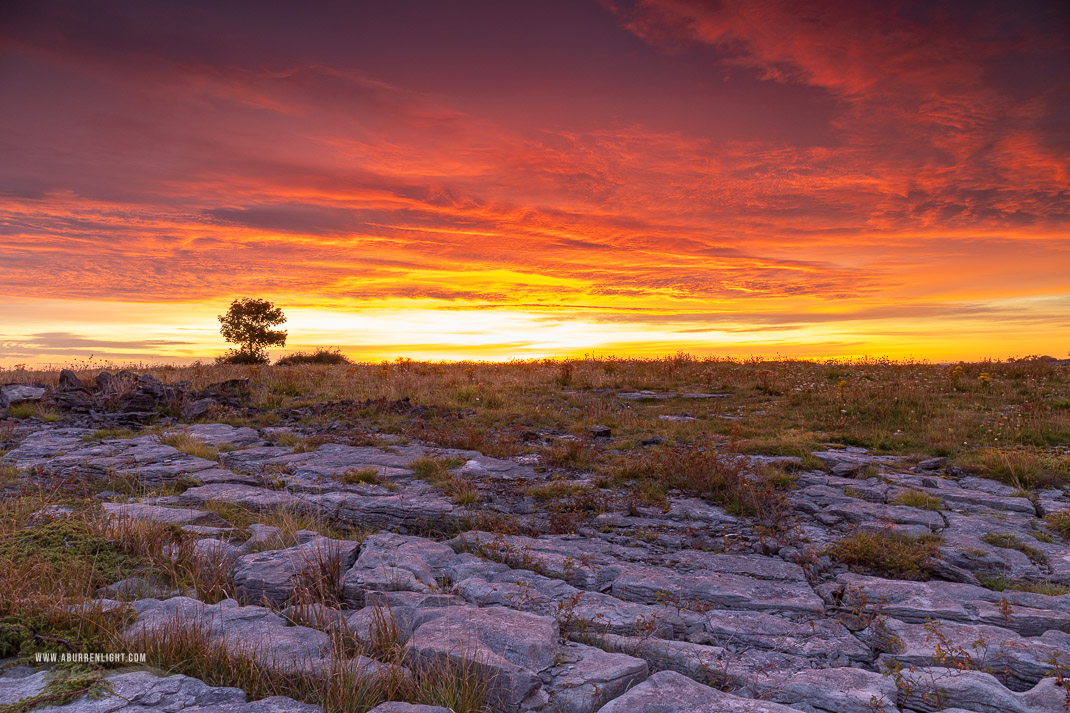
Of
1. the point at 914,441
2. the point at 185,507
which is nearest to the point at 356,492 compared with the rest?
the point at 185,507

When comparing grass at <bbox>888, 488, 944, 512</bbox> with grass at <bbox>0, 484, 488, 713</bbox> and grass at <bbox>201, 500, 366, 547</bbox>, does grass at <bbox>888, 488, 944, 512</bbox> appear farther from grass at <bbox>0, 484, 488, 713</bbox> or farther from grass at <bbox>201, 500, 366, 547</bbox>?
grass at <bbox>201, 500, 366, 547</bbox>

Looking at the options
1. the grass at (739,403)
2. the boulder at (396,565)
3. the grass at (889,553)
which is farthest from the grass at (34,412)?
the grass at (889,553)

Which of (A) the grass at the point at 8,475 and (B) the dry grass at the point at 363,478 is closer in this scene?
(A) the grass at the point at 8,475

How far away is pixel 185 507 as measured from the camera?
7.11 m

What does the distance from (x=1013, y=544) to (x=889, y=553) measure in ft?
4.81

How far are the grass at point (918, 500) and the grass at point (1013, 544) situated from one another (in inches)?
35.6

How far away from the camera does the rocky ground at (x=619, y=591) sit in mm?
3557

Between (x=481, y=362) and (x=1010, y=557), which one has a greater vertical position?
(x=481, y=362)

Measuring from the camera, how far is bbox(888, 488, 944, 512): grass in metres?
7.38

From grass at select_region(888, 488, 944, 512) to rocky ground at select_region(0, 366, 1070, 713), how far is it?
0.03 meters

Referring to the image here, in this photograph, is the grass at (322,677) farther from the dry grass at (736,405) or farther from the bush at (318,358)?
the bush at (318,358)

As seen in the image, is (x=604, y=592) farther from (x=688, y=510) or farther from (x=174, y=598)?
(x=174, y=598)

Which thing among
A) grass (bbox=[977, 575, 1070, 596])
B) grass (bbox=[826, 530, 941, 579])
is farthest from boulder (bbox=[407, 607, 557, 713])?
grass (bbox=[977, 575, 1070, 596])

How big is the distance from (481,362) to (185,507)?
19322mm
